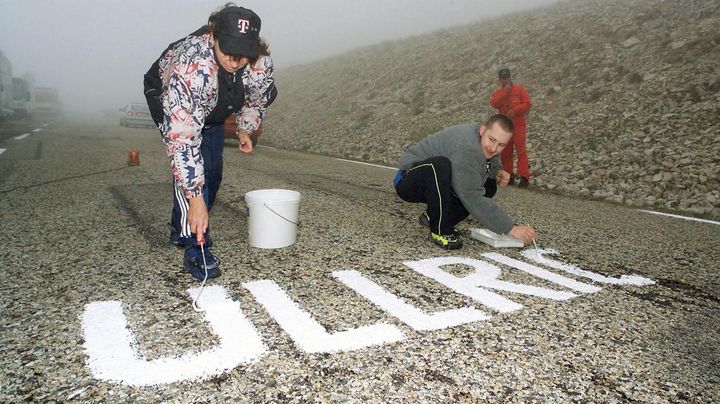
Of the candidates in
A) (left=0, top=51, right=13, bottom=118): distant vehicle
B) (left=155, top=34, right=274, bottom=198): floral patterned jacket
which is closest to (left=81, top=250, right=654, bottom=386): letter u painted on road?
(left=155, top=34, right=274, bottom=198): floral patterned jacket

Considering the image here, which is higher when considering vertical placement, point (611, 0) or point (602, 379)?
point (611, 0)

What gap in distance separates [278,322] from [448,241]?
6.14 feet

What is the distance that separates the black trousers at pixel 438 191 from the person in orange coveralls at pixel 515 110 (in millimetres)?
4109

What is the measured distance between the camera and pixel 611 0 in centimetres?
1956

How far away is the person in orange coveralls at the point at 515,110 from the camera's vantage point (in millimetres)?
7594

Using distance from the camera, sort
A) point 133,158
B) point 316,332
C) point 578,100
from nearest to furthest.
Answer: point 316,332, point 133,158, point 578,100

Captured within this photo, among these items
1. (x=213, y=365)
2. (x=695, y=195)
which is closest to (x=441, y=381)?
(x=213, y=365)

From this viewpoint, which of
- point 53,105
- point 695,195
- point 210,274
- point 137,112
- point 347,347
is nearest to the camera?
point 347,347

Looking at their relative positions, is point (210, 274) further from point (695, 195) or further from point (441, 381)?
point (695, 195)

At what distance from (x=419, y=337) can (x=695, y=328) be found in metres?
1.62

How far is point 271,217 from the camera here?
3.36 m

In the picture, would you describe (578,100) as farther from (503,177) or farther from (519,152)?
(503,177)

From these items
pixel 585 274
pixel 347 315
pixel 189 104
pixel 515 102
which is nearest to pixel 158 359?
pixel 347 315

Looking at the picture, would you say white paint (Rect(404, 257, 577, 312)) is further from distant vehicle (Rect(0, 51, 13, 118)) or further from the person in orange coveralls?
distant vehicle (Rect(0, 51, 13, 118))
